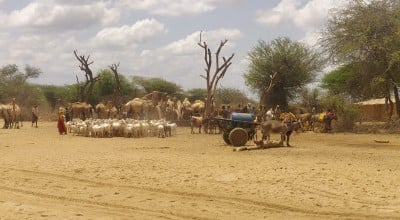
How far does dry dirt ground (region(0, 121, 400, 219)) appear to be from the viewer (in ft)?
33.0

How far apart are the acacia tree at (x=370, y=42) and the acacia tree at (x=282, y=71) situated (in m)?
9.20

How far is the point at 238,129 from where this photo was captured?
21422 millimetres

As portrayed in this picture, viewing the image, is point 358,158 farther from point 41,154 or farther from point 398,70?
point 398,70

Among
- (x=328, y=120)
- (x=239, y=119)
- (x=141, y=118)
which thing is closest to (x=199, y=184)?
(x=239, y=119)

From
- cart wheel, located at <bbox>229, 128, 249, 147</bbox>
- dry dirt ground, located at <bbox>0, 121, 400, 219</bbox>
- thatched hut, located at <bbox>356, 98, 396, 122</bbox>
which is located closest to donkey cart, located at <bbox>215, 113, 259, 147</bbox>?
cart wheel, located at <bbox>229, 128, 249, 147</bbox>

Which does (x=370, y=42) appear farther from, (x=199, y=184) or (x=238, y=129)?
(x=199, y=184)

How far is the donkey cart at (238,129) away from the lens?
21.4m

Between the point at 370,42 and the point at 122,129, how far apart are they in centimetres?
1579

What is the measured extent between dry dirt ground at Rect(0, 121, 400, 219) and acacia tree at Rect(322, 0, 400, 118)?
600 inches

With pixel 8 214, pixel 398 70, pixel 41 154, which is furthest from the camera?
pixel 398 70

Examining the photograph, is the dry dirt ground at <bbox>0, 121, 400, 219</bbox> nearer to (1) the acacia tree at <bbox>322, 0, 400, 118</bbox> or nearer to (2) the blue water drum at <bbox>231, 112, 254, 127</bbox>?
(2) the blue water drum at <bbox>231, 112, 254, 127</bbox>

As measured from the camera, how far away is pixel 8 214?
31.2 ft

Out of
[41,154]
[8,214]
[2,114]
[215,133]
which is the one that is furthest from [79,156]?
[2,114]

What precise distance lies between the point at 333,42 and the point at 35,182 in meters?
25.6
